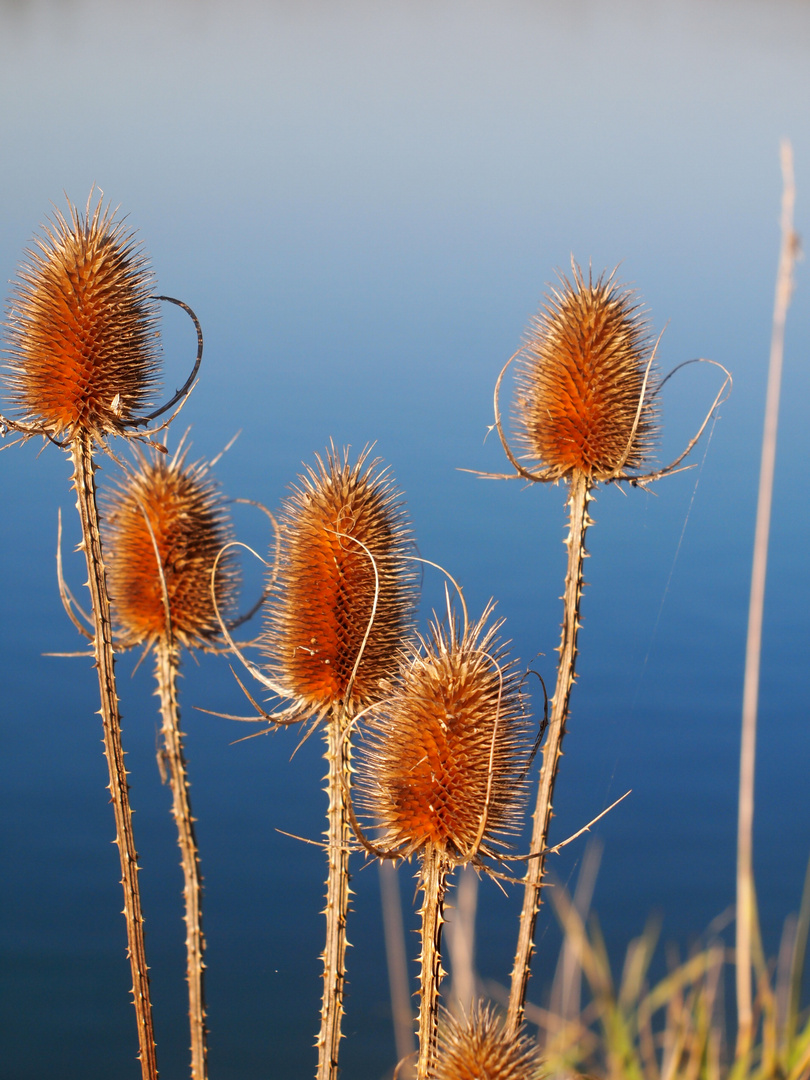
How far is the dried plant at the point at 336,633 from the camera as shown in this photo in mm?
3828

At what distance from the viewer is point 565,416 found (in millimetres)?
4004

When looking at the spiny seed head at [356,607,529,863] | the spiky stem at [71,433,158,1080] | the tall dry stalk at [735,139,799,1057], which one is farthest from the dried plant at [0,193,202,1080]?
the tall dry stalk at [735,139,799,1057]

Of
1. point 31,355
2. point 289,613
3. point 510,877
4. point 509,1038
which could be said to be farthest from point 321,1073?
point 31,355

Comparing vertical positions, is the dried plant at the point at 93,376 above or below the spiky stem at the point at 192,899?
above

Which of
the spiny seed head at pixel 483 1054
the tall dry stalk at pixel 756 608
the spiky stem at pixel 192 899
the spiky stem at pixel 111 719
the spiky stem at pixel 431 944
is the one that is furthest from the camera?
the spiky stem at pixel 192 899

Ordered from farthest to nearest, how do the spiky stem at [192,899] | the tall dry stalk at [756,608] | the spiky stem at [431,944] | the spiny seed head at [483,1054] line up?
1. the spiky stem at [192,899]
2. the spiky stem at [431,944]
3. the spiny seed head at [483,1054]
4. the tall dry stalk at [756,608]

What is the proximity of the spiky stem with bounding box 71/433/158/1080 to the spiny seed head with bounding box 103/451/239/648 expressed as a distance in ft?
1.44

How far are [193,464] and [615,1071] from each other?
319 cm

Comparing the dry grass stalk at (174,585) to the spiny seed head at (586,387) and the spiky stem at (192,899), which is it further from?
the spiny seed head at (586,387)

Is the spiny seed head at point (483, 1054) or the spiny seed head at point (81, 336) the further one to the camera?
the spiny seed head at point (81, 336)

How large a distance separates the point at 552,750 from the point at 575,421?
117 centimetres

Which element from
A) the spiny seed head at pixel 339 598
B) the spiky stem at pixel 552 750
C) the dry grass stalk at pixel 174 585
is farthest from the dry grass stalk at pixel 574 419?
the dry grass stalk at pixel 174 585

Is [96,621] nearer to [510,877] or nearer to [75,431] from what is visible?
[75,431]

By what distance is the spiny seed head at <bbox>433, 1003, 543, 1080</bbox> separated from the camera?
2.62 metres
